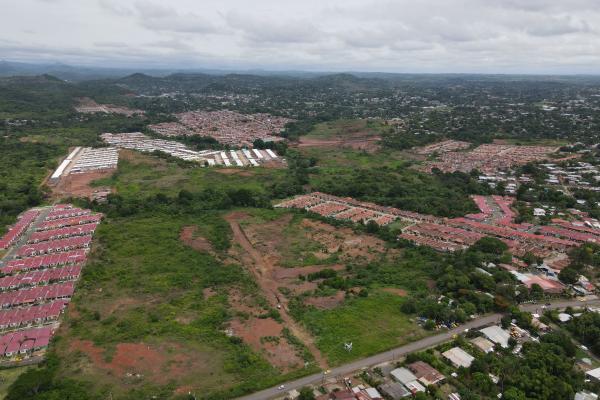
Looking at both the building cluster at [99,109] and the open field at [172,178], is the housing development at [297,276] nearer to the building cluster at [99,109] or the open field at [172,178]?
the open field at [172,178]

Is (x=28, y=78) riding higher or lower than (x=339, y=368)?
higher

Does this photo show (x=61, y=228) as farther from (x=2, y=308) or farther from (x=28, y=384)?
(x=28, y=384)

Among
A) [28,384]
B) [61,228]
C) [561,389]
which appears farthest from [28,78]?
[561,389]

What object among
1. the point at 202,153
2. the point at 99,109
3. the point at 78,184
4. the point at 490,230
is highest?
the point at 99,109

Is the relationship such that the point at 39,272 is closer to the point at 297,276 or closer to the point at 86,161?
the point at 297,276

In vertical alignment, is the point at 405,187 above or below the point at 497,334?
above

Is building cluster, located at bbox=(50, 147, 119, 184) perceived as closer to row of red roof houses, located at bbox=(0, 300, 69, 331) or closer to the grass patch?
row of red roof houses, located at bbox=(0, 300, 69, 331)

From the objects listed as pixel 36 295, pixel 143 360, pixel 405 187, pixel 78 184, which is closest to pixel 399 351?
pixel 143 360

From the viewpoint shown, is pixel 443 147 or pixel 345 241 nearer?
pixel 345 241
